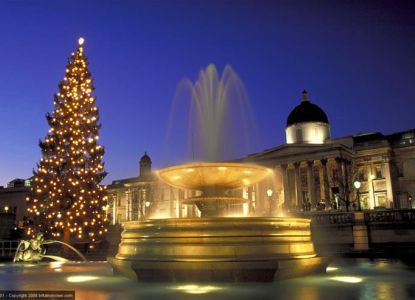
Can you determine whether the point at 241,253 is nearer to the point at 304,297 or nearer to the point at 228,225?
the point at 228,225

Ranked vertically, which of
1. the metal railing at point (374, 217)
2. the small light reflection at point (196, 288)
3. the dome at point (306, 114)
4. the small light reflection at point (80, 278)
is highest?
the dome at point (306, 114)

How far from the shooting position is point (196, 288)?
26.1 ft

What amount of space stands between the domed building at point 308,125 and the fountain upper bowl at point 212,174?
49705 millimetres

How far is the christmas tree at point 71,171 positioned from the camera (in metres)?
24.7

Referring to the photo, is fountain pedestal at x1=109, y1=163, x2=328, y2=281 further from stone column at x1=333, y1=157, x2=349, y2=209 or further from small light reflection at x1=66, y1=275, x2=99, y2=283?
stone column at x1=333, y1=157, x2=349, y2=209

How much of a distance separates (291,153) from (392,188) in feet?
49.3

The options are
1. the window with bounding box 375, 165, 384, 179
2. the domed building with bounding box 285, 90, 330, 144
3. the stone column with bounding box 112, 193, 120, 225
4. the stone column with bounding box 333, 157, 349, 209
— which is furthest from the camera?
the stone column with bounding box 112, 193, 120, 225

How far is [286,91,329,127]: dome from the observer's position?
62938 mm

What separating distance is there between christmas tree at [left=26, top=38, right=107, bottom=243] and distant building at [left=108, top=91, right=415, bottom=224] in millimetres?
28263

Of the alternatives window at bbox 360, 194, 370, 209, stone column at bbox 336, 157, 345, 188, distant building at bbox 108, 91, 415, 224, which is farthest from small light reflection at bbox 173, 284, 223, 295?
window at bbox 360, 194, 370, 209

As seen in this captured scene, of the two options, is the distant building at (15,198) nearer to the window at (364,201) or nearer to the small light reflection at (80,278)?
the window at (364,201)

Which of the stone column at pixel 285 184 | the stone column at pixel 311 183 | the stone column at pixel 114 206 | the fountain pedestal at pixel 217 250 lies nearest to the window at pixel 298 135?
the stone column at pixel 285 184

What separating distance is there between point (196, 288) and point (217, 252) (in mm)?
1193

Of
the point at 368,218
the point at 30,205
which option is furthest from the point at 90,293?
the point at 368,218
